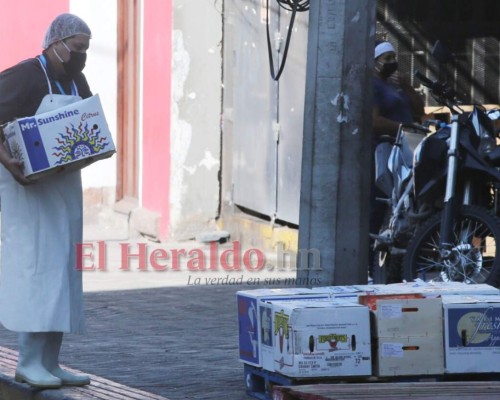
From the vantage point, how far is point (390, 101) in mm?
9695

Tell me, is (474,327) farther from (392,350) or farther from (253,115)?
(253,115)

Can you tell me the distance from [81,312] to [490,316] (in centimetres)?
182

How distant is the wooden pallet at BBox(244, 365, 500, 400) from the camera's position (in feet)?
16.8

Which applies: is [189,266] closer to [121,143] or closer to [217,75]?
[217,75]

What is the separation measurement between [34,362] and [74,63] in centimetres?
137

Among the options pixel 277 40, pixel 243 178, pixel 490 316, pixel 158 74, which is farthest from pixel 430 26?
pixel 490 316

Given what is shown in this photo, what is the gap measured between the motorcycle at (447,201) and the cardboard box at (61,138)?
290 centimetres

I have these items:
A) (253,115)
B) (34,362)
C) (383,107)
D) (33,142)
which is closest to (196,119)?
(253,115)

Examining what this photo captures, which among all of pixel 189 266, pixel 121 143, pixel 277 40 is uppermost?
pixel 277 40

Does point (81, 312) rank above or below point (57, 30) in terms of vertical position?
below

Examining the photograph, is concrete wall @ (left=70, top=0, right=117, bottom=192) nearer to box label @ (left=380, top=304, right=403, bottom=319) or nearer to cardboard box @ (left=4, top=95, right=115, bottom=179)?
cardboard box @ (left=4, top=95, right=115, bottom=179)

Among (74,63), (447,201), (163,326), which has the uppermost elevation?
(74,63)

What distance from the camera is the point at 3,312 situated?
6188 millimetres

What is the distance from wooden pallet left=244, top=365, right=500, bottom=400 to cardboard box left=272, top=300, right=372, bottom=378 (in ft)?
0.16
